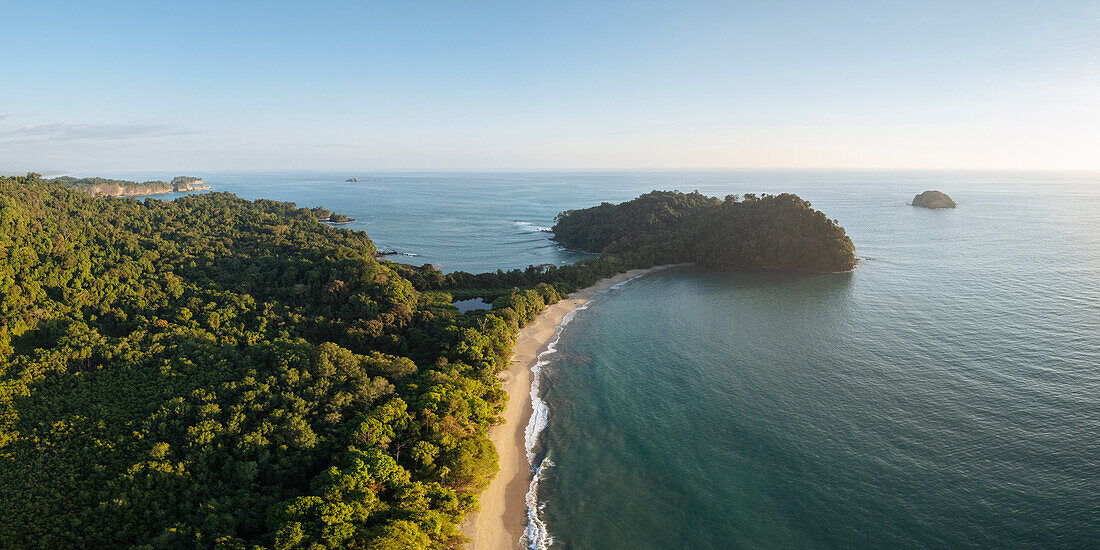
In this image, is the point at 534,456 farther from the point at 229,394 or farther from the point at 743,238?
the point at 743,238

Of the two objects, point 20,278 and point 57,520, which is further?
point 20,278

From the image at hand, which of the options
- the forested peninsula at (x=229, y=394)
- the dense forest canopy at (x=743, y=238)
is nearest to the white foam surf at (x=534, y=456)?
the forested peninsula at (x=229, y=394)

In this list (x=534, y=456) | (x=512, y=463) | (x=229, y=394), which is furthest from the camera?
(x=534, y=456)

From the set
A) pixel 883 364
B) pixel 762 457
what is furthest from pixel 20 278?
pixel 883 364

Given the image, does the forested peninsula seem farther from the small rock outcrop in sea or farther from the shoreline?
Result: the small rock outcrop in sea

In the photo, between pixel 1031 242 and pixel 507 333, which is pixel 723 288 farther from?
pixel 1031 242

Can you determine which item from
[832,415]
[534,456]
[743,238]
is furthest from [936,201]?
[534,456]
